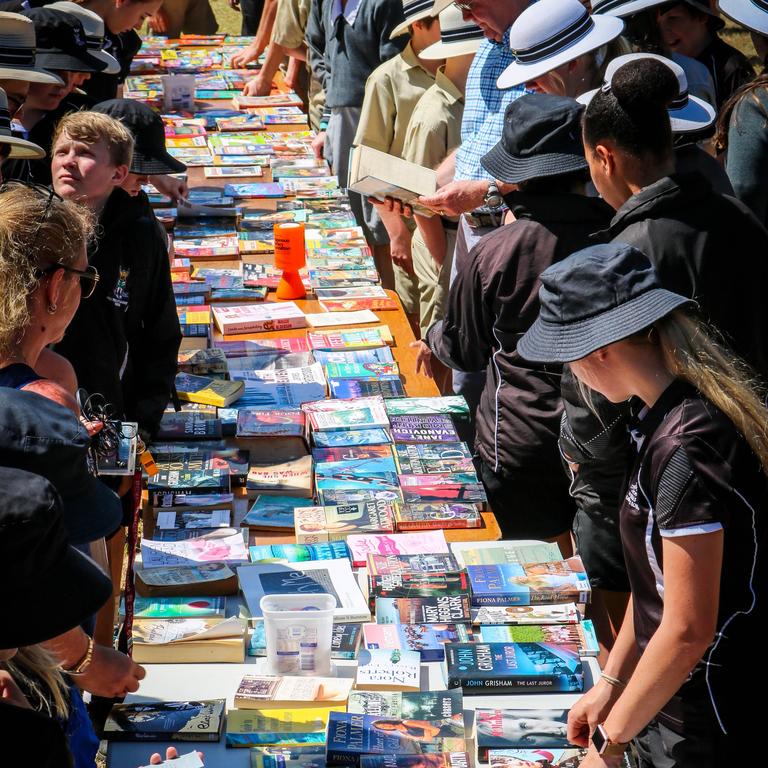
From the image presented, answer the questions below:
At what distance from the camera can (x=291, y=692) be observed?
7.48 feet

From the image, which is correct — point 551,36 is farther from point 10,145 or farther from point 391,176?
point 10,145

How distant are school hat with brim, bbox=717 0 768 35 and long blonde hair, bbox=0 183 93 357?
2871mm

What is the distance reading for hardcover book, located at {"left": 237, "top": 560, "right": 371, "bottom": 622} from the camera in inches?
101

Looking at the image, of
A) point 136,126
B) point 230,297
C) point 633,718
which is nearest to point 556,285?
point 633,718

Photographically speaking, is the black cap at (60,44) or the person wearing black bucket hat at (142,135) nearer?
the person wearing black bucket hat at (142,135)

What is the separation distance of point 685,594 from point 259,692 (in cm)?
100

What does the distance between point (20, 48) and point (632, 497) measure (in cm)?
306

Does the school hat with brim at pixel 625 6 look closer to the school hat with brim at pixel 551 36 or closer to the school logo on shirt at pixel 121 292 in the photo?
the school hat with brim at pixel 551 36

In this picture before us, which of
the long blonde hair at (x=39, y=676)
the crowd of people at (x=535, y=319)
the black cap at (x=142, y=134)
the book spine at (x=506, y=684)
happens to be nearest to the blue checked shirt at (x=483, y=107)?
the crowd of people at (x=535, y=319)

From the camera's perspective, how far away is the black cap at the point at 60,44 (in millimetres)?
4191

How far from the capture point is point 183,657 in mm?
2445

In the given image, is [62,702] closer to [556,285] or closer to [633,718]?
[633,718]

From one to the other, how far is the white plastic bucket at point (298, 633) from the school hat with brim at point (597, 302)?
783 millimetres

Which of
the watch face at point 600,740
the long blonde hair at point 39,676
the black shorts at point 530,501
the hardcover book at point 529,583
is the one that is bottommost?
the black shorts at point 530,501
